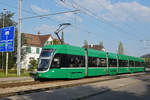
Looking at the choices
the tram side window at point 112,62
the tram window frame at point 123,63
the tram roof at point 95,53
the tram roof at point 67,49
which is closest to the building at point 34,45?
the tram window frame at point 123,63

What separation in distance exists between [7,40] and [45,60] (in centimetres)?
681

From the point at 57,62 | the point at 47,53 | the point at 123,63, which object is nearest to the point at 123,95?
the point at 57,62

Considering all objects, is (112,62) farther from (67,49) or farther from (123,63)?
(67,49)

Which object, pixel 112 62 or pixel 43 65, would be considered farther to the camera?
pixel 112 62

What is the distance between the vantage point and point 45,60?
1680cm

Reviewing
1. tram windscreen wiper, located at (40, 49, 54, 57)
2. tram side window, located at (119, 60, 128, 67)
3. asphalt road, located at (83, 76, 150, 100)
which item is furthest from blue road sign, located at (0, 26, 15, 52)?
tram side window, located at (119, 60, 128, 67)

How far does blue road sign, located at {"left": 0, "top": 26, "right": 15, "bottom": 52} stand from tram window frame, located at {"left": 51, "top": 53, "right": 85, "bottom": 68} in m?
6.42

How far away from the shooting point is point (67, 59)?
1780 cm

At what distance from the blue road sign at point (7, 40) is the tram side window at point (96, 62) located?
8.19 m

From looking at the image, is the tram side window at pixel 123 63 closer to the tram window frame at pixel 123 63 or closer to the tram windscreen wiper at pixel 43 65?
the tram window frame at pixel 123 63

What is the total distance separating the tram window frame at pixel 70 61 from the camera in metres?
17.2

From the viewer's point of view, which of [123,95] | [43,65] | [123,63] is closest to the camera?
[123,95]

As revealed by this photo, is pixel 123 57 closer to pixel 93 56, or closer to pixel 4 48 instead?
pixel 93 56

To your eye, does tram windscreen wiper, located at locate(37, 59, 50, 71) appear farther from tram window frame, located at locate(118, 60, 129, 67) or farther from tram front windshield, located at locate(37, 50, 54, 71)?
tram window frame, located at locate(118, 60, 129, 67)
